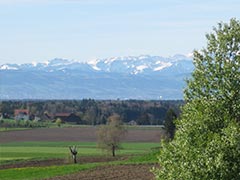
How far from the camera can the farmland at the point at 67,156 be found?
47.0 meters

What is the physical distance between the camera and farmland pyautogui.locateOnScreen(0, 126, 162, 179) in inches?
1849

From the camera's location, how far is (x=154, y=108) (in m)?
192

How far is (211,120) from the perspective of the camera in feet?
76.7

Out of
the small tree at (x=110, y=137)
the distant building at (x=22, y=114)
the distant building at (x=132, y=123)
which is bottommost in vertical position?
the small tree at (x=110, y=137)

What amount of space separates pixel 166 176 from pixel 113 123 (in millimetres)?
57195

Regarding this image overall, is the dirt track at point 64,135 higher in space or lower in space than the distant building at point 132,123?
lower

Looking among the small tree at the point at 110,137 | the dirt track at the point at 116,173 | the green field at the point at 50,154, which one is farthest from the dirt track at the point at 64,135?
the dirt track at the point at 116,173

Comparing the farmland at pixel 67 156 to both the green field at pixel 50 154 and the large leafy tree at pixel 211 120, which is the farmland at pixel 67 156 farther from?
the large leafy tree at pixel 211 120

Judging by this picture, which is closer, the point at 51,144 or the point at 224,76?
the point at 224,76

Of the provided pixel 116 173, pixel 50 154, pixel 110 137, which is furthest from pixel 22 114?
pixel 116 173

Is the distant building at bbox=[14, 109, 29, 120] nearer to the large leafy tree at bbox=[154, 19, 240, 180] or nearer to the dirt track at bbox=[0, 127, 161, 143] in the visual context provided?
the dirt track at bbox=[0, 127, 161, 143]

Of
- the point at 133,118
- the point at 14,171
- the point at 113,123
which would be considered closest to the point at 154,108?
the point at 133,118

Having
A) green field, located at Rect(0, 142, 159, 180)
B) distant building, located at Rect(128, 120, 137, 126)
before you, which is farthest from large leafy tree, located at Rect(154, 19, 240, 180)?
distant building, located at Rect(128, 120, 137, 126)

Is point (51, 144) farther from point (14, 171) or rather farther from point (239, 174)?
point (239, 174)
